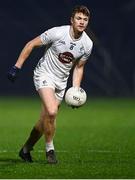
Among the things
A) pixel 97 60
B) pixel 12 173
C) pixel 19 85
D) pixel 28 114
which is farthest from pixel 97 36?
pixel 12 173

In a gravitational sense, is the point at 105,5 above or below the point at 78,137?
above

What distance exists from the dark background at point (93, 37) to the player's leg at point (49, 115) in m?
15.3

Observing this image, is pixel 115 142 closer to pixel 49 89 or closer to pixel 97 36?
pixel 49 89

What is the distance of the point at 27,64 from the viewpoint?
2686 centimetres

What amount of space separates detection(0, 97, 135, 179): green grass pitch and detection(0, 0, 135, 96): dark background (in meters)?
0.71

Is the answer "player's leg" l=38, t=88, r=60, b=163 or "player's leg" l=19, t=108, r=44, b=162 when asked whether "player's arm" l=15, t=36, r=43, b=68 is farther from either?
"player's leg" l=19, t=108, r=44, b=162

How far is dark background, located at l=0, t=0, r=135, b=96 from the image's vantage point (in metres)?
26.7

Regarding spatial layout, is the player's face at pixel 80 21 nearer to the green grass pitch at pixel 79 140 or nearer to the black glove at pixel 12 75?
the black glove at pixel 12 75

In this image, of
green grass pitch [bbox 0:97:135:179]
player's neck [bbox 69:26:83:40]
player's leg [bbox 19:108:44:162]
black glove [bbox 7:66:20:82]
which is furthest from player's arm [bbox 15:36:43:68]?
green grass pitch [bbox 0:97:135:179]

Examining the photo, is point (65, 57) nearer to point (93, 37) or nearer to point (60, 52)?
point (60, 52)

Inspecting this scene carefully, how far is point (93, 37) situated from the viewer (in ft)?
87.2

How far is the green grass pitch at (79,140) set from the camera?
33.7ft

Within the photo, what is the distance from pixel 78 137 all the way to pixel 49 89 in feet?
15.2

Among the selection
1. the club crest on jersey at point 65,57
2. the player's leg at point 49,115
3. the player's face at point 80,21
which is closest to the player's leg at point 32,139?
the player's leg at point 49,115
